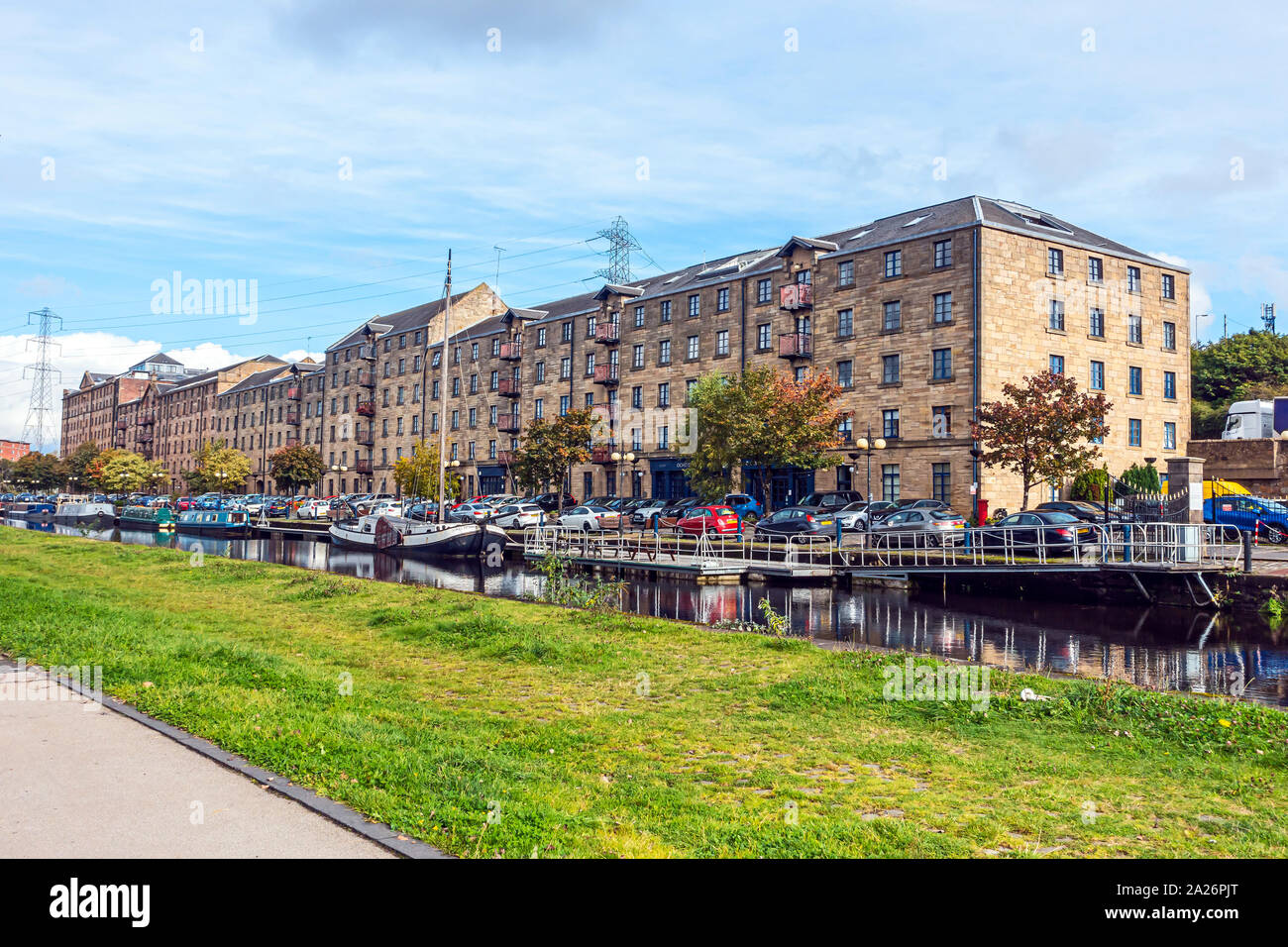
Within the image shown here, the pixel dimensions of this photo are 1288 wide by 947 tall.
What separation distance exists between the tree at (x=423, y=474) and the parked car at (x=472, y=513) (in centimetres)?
698

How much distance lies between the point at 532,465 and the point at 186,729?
47.3m

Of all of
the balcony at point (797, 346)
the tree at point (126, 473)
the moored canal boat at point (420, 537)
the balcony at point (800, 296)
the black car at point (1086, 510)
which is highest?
the balcony at point (800, 296)

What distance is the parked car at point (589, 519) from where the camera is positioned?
151 ft

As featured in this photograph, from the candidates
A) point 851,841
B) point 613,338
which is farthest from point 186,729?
point 613,338

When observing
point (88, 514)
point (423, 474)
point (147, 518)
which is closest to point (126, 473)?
point (88, 514)

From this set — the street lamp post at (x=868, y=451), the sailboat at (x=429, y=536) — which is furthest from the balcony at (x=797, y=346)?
the sailboat at (x=429, y=536)

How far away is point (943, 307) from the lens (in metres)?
43.2

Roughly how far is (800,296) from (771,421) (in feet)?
32.0

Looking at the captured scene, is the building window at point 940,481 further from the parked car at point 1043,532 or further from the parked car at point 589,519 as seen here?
the parked car at point 589,519

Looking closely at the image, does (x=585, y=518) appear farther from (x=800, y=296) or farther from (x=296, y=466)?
(x=296, y=466)

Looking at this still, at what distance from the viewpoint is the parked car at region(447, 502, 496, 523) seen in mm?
47681

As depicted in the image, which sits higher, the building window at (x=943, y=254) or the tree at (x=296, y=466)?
the building window at (x=943, y=254)

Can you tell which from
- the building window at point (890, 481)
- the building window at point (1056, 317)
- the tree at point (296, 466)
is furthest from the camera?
the tree at point (296, 466)

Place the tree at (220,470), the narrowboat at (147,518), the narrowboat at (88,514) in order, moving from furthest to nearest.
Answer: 1. the tree at (220,470)
2. the narrowboat at (88,514)
3. the narrowboat at (147,518)
